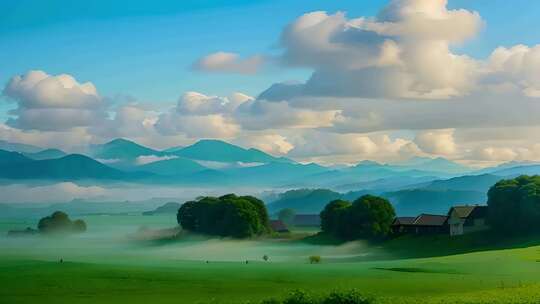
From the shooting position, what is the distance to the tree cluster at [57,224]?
488 ft

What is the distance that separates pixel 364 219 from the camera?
11506 centimetres

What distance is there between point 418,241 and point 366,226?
940cm

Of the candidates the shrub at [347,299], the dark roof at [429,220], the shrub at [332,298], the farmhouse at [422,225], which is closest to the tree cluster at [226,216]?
the farmhouse at [422,225]

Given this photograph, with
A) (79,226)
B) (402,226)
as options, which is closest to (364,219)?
(402,226)

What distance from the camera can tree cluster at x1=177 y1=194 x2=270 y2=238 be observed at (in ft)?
414

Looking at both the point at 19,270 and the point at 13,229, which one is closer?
the point at 19,270

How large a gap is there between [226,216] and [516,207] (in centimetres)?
4807

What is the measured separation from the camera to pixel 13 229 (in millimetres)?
154125

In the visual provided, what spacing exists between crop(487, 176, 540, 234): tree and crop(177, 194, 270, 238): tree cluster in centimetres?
4020

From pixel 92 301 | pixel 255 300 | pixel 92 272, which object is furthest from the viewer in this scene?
pixel 92 272

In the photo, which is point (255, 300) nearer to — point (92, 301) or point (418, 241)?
point (92, 301)

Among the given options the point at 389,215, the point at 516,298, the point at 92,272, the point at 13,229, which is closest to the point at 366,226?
the point at 389,215

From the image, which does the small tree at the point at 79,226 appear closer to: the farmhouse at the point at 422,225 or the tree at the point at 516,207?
the farmhouse at the point at 422,225

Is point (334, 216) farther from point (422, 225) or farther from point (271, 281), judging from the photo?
point (271, 281)
